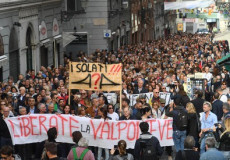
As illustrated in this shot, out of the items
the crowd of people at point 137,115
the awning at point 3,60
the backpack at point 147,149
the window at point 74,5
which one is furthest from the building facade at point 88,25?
the backpack at point 147,149

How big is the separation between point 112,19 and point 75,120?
111ft

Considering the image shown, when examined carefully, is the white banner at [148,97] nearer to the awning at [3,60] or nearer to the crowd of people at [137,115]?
the crowd of people at [137,115]

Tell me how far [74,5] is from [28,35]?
45.3ft

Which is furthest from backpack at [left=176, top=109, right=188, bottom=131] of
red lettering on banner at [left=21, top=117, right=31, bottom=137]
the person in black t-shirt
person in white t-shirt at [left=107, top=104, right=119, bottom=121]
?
the person in black t-shirt

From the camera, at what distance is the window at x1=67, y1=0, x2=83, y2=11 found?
46409 mm

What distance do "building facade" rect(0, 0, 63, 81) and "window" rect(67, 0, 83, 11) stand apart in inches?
241

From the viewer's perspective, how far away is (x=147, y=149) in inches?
508

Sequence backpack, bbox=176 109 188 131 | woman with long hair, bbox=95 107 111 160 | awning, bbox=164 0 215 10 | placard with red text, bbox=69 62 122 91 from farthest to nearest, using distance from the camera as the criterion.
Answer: awning, bbox=164 0 215 10 → placard with red text, bbox=69 62 122 91 → woman with long hair, bbox=95 107 111 160 → backpack, bbox=176 109 188 131

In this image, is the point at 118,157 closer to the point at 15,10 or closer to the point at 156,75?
the point at 156,75

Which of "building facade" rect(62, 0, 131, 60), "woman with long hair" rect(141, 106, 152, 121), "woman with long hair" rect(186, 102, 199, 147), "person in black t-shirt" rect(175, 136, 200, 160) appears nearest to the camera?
"person in black t-shirt" rect(175, 136, 200, 160)

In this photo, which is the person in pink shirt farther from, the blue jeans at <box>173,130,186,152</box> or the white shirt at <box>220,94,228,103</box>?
the white shirt at <box>220,94,228,103</box>

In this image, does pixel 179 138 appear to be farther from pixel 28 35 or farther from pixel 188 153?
pixel 28 35

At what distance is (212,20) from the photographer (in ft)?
375

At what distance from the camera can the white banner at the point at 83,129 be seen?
51.8ft
